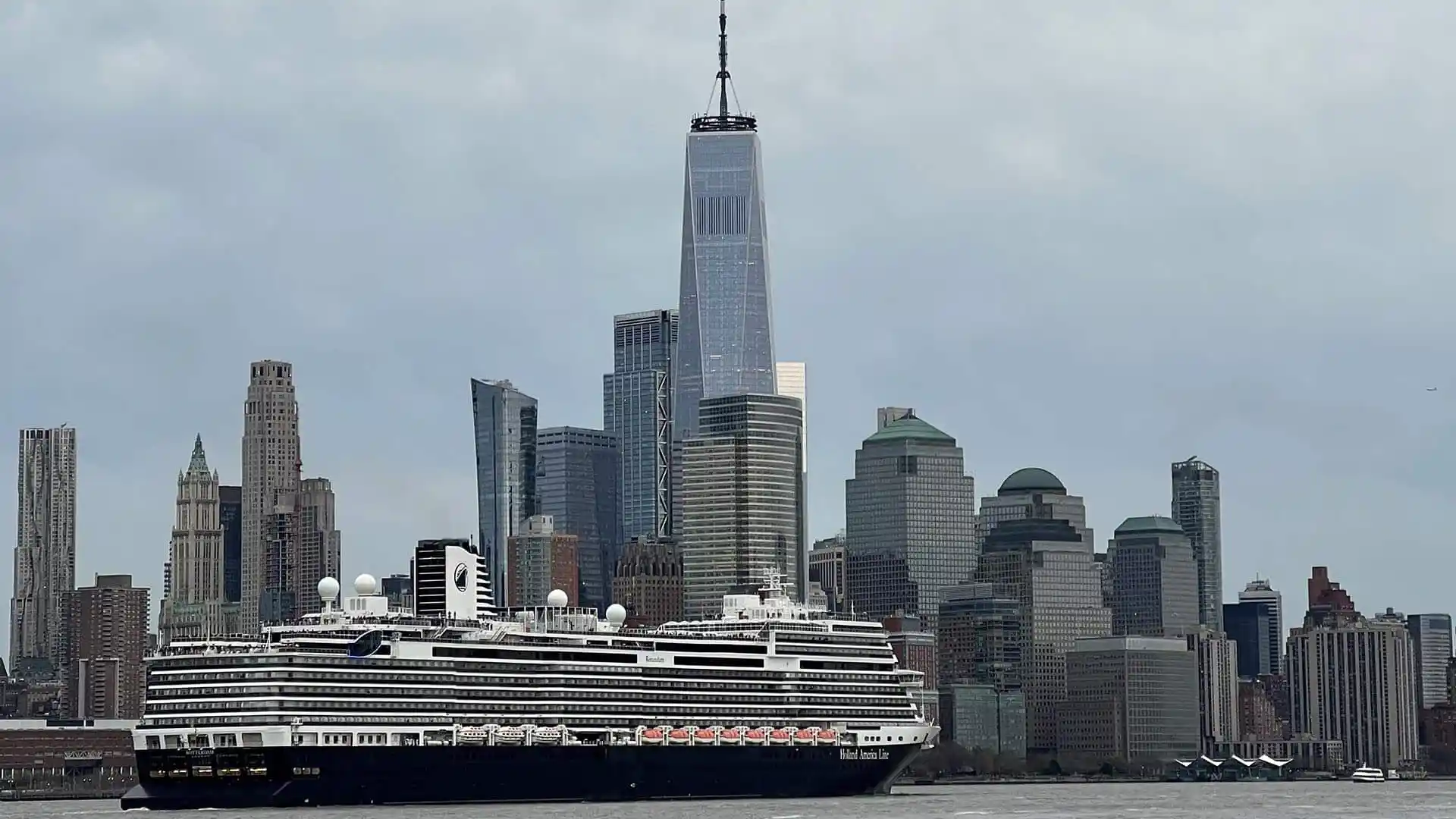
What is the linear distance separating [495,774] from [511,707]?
4.54 meters

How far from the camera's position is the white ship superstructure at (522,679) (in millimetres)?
145625

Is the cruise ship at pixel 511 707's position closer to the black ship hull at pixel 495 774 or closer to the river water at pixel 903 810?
the black ship hull at pixel 495 774

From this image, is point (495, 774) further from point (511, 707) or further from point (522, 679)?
point (522, 679)

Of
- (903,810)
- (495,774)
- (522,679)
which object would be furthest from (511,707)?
(903,810)

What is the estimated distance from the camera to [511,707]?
153 meters

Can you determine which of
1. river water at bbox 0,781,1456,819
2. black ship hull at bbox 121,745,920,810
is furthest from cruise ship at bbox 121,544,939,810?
river water at bbox 0,781,1456,819

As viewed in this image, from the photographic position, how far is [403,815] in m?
134

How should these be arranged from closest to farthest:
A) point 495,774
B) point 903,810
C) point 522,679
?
point 903,810 → point 495,774 → point 522,679

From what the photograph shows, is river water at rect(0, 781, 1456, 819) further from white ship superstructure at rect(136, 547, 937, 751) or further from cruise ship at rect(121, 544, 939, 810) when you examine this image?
white ship superstructure at rect(136, 547, 937, 751)

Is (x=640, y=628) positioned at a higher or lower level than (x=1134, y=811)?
higher

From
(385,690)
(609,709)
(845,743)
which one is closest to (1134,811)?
(845,743)

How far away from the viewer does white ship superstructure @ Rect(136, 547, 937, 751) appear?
14562 cm

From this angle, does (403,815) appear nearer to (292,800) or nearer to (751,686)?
(292,800)

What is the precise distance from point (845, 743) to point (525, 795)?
23.7 meters
